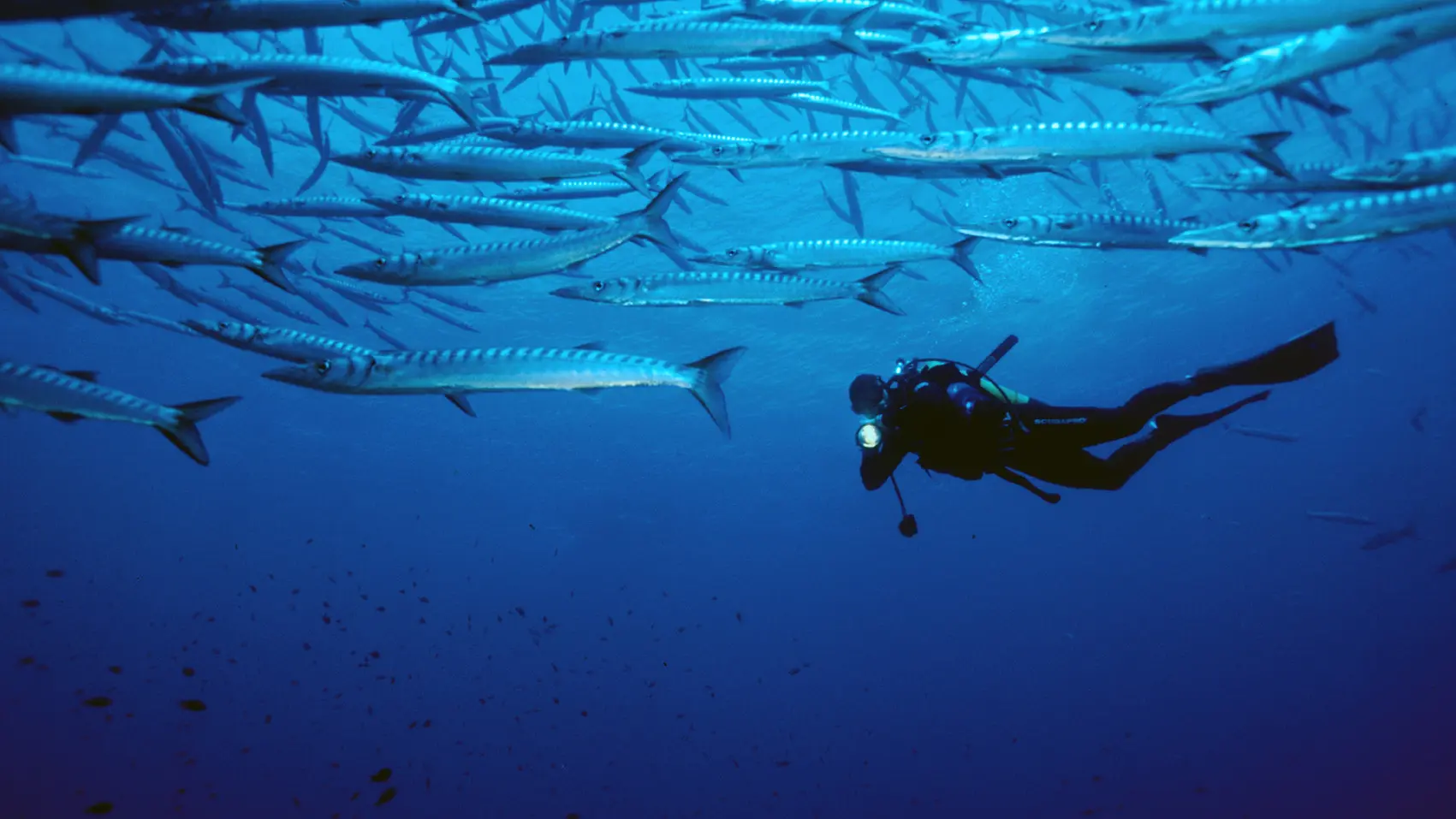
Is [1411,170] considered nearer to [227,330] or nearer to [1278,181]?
[1278,181]

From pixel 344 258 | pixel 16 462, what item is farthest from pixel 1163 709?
pixel 16 462

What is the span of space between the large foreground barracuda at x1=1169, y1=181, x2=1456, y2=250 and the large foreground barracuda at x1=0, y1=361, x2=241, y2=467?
18.3 ft

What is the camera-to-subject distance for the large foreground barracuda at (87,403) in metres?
4.12

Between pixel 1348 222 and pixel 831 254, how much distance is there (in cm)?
330

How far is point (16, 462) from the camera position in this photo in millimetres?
46000

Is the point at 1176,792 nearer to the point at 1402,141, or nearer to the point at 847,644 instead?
the point at 1402,141

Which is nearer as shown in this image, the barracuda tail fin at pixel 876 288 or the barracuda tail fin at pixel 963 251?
the barracuda tail fin at pixel 963 251

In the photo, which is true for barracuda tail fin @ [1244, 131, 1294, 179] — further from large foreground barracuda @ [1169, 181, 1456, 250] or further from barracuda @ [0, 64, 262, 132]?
barracuda @ [0, 64, 262, 132]

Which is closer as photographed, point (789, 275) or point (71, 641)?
point (789, 275)

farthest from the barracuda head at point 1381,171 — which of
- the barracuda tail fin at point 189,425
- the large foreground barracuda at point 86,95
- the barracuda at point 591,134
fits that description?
the barracuda tail fin at point 189,425

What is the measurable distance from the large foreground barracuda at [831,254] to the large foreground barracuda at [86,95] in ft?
11.1

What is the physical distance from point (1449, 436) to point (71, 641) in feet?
405

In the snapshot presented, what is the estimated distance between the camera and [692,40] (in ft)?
16.7

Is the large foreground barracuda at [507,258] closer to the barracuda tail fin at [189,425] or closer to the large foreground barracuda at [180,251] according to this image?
the large foreground barracuda at [180,251]
